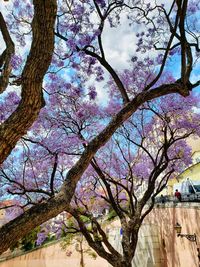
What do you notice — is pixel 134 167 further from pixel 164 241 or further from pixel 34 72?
pixel 34 72

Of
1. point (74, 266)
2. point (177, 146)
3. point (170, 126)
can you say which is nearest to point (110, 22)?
point (170, 126)

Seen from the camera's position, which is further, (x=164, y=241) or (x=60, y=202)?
(x=164, y=241)

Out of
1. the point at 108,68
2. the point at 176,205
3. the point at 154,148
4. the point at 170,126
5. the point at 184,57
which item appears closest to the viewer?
the point at 184,57

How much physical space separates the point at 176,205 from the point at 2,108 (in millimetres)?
8221

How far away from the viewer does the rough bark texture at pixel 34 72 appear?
7.05ft

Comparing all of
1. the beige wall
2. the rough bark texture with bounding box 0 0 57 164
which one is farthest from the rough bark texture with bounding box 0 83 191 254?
the beige wall

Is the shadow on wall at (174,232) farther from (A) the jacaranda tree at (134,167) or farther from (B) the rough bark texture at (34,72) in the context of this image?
(B) the rough bark texture at (34,72)

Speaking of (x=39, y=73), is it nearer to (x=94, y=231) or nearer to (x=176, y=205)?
(x=94, y=231)

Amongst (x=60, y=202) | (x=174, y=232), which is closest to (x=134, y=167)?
(x=174, y=232)

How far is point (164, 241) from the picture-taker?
1150cm

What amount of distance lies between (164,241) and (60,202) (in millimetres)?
10131

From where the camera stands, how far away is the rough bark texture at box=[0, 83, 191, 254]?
2137mm

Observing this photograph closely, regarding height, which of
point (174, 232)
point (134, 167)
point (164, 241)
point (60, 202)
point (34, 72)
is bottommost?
point (60, 202)

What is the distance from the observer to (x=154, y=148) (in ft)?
35.1
